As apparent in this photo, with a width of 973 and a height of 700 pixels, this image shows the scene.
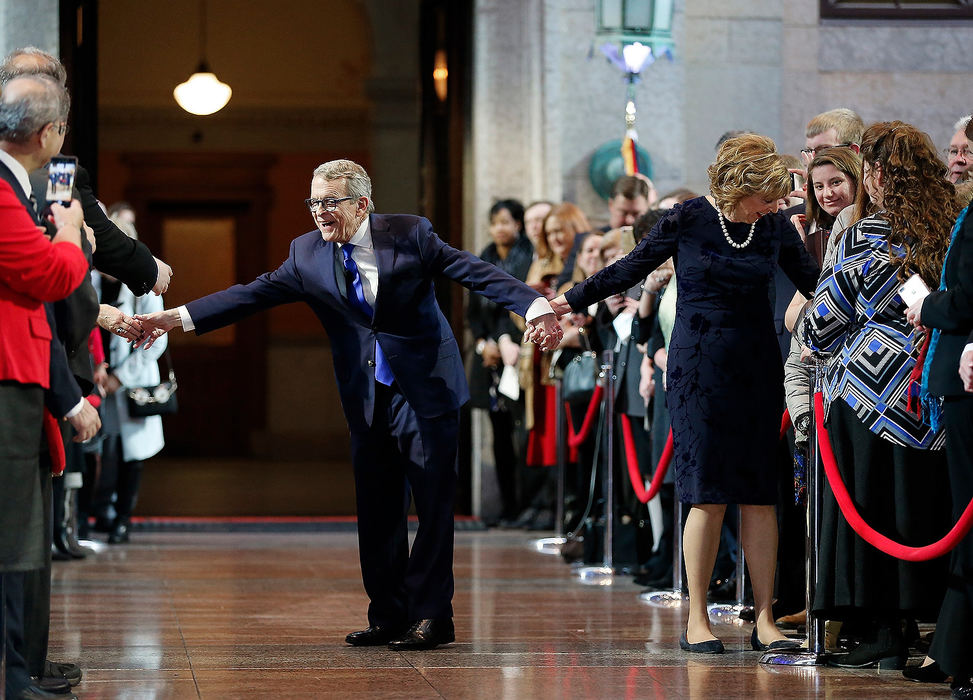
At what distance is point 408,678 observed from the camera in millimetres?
5109

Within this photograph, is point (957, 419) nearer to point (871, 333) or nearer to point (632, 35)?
A: point (871, 333)

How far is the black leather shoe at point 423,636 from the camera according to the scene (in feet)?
18.7

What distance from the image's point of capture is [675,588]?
7.12 m

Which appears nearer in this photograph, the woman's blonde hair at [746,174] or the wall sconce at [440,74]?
the woman's blonde hair at [746,174]

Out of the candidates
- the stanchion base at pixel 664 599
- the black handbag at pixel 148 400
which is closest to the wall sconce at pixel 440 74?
the black handbag at pixel 148 400

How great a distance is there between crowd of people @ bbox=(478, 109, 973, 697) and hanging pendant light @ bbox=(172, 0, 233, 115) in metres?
8.73

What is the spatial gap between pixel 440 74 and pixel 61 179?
725cm

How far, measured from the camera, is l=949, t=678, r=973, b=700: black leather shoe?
469 cm

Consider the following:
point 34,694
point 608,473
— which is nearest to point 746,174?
point 608,473

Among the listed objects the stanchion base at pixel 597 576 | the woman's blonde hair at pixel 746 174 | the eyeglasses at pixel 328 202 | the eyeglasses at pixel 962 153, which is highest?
the eyeglasses at pixel 962 153

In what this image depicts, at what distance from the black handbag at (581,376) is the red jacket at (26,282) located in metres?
4.60

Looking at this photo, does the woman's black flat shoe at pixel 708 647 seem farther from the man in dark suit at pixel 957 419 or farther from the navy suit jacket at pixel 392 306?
the navy suit jacket at pixel 392 306

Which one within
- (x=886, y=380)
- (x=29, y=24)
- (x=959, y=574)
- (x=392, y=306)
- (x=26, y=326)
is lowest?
(x=959, y=574)

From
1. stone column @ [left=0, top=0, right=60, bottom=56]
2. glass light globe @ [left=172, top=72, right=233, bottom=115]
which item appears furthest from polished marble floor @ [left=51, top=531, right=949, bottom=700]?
glass light globe @ [left=172, top=72, right=233, bottom=115]
